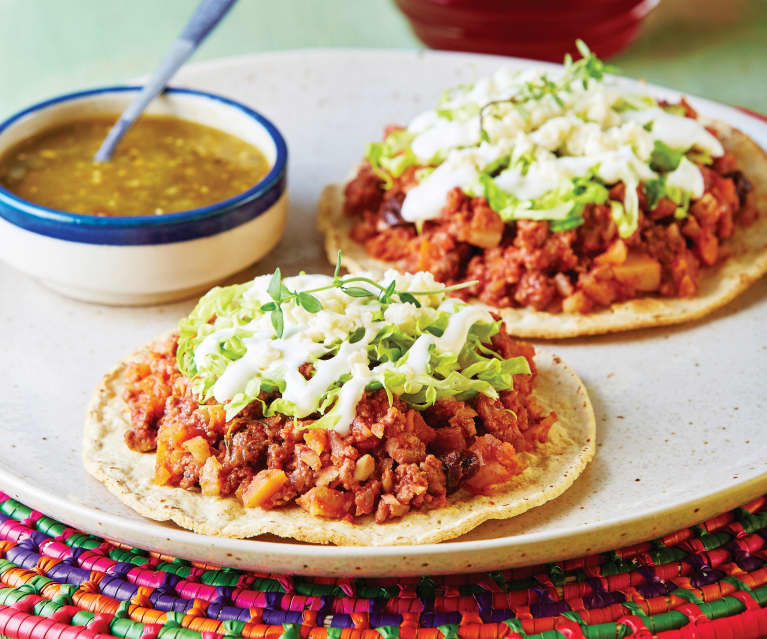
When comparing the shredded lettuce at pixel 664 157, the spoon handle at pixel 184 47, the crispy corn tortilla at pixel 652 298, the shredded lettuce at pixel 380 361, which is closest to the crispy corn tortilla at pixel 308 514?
the shredded lettuce at pixel 380 361

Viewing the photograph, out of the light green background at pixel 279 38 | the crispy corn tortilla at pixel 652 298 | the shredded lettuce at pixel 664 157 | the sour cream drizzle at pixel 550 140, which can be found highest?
the sour cream drizzle at pixel 550 140

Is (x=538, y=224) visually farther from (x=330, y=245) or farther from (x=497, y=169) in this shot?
(x=330, y=245)

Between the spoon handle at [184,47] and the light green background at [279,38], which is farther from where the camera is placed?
the light green background at [279,38]

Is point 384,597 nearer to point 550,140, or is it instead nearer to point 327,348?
point 327,348

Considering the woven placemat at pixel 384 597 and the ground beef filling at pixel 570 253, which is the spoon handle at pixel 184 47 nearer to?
the ground beef filling at pixel 570 253

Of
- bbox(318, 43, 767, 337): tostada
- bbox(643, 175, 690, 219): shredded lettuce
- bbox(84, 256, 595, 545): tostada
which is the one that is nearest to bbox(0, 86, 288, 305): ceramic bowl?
bbox(318, 43, 767, 337): tostada
